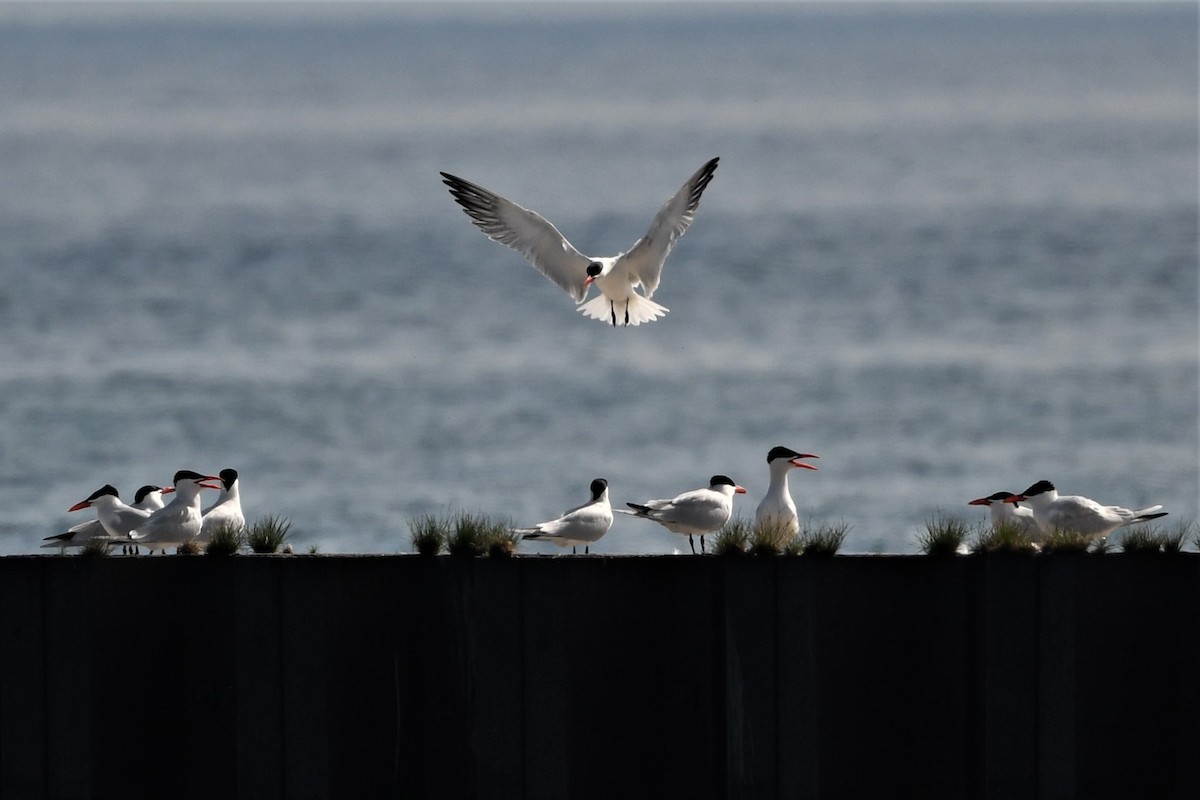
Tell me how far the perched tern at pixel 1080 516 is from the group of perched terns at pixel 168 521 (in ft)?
19.7

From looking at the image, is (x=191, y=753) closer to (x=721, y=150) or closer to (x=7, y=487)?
(x=7, y=487)

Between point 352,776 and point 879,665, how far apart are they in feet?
12.6

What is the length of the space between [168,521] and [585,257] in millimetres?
5637

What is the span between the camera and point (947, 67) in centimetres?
16112

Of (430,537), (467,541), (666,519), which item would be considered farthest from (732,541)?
(430,537)

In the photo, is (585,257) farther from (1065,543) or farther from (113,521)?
(1065,543)

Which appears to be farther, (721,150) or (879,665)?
(721,150)

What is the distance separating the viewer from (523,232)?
21.4 meters

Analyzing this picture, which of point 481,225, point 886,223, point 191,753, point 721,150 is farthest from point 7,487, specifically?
point 721,150

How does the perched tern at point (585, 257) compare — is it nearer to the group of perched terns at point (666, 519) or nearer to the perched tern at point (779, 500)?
the perched tern at point (779, 500)

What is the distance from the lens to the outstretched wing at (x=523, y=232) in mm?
21188

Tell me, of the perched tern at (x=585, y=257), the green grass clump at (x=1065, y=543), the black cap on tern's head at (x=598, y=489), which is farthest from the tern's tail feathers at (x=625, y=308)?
the green grass clump at (x=1065, y=543)

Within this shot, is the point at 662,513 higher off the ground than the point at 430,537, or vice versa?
the point at 662,513

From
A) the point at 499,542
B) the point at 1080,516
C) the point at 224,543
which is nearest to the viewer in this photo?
the point at 499,542
